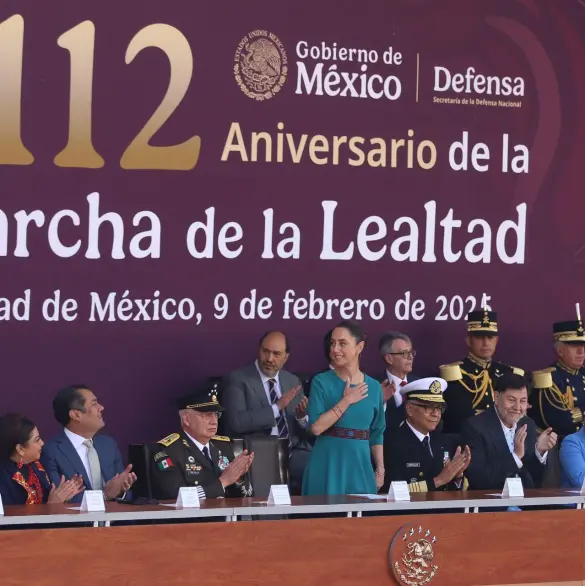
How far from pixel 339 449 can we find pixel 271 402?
3.20 feet

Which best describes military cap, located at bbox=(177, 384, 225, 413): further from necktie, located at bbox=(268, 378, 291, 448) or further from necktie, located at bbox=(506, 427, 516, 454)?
necktie, located at bbox=(506, 427, 516, 454)

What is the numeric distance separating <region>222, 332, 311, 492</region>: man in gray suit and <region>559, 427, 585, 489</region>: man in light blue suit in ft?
4.11

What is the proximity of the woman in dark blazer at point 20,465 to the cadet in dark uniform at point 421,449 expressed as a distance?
1.60 m

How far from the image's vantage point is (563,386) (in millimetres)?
8492

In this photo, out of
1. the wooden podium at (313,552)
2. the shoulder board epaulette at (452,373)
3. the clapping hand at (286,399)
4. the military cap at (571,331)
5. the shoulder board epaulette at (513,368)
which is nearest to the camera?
the wooden podium at (313,552)

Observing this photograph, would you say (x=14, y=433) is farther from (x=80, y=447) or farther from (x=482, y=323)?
(x=482, y=323)

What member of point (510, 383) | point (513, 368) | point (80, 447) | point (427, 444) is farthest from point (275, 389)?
point (80, 447)

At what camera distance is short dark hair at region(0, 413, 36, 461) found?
21.0 feet

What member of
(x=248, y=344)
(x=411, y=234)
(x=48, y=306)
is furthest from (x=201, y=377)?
(x=411, y=234)

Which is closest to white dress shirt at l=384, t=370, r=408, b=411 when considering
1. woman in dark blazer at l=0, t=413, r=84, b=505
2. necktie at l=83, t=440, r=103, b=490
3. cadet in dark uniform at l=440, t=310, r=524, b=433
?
cadet in dark uniform at l=440, t=310, r=524, b=433

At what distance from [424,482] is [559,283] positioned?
7.68 feet

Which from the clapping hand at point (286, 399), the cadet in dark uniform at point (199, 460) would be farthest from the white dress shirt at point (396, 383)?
the cadet in dark uniform at point (199, 460)

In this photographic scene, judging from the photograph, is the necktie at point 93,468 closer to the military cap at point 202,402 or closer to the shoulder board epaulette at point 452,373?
the military cap at point 202,402

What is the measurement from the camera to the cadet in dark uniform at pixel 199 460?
6.71 m
